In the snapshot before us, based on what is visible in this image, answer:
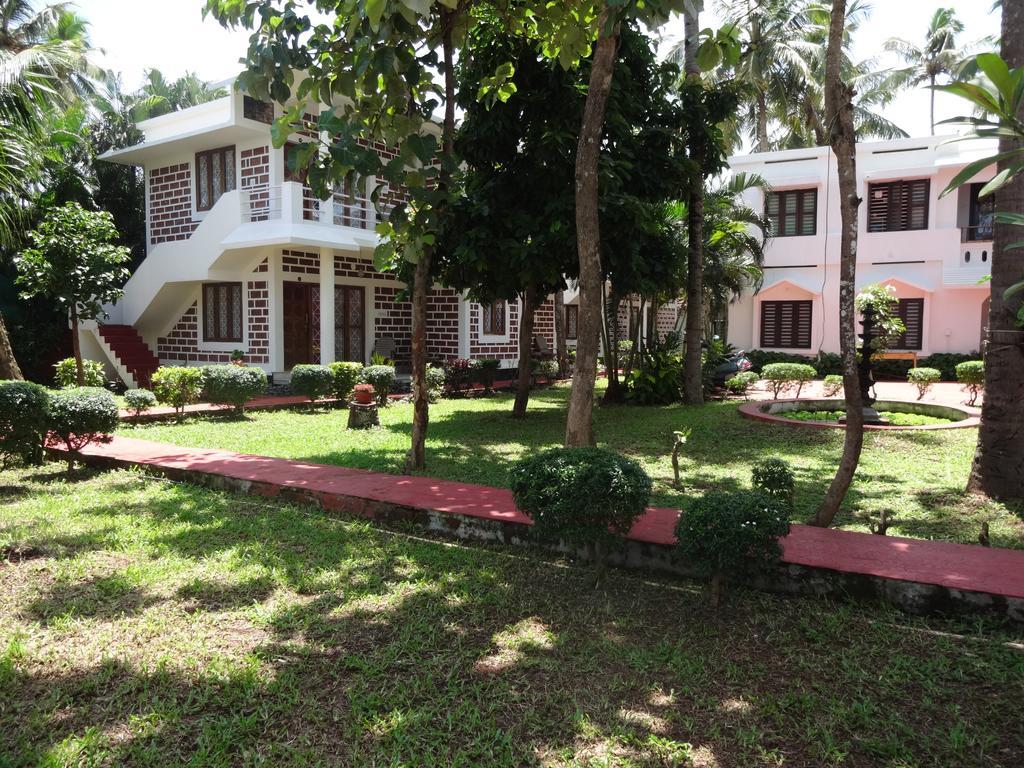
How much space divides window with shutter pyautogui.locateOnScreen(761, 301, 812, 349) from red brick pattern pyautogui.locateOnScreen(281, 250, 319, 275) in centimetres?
1377

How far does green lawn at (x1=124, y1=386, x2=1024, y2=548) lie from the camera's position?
5957mm

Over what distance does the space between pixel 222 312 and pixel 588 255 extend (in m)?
12.5

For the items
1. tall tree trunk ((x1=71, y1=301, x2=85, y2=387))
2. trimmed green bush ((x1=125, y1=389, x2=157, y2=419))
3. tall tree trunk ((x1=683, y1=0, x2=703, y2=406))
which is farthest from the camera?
tall tree trunk ((x1=683, y1=0, x2=703, y2=406))

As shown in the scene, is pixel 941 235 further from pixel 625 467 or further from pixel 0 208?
pixel 0 208

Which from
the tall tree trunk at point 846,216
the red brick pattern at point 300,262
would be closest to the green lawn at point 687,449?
the tall tree trunk at point 846,216

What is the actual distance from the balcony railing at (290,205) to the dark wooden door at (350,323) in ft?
6.79

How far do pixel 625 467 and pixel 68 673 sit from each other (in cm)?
288

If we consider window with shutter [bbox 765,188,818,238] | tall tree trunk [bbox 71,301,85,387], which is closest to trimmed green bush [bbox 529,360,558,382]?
window with shutter [bbox 765,188,818,238]

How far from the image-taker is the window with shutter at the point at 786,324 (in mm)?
21906

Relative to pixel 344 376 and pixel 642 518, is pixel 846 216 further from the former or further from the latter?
pixel 344 376

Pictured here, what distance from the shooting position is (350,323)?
56.1 ft

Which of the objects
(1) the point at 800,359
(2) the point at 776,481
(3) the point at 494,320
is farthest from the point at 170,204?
(1) the point at 800,359

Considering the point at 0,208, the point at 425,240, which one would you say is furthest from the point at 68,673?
the point at 0,208

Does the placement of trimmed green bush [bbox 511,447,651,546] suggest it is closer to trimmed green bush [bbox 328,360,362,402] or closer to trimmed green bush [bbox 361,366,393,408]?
trimmed green bush [bbox 361,366,393,408]
